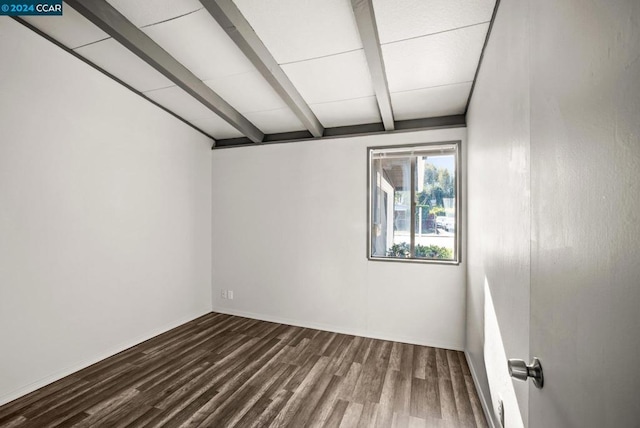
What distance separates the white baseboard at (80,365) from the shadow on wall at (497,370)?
10.7 ft

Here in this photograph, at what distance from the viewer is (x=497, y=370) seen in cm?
159

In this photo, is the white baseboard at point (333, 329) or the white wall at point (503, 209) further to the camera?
the white baseboard at point (333, 329)

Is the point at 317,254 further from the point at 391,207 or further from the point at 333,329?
the point at 391,207

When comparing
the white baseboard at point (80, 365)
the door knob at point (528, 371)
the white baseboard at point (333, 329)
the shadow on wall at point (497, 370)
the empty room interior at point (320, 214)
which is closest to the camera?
the empty room interior at point (320, 214)

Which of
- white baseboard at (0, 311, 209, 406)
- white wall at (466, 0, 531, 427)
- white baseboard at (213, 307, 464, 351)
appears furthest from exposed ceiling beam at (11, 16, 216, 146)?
white wall at (466, 0, 531, 427)

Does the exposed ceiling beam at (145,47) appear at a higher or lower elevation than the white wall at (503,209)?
higher

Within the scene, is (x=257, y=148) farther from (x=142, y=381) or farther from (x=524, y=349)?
(x=524, y=349)

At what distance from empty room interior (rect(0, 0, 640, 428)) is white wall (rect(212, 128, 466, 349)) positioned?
0.03 m

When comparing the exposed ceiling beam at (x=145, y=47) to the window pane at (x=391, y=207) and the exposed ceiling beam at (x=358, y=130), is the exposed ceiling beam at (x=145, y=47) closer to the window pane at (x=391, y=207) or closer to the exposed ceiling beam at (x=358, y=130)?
the exposed ceiling beam at (x=358, y=130)

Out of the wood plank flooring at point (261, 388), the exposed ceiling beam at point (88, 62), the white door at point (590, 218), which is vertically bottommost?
the wood plank flooring at point (261, 388)

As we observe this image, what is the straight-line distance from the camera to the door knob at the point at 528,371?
700 millimetres

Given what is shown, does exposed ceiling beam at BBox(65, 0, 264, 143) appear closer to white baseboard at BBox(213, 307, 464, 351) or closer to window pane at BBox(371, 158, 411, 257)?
window pane at BBox(371, 158, 411, 257)

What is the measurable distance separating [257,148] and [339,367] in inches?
113

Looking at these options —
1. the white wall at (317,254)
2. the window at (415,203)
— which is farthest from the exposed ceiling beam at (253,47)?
the window at (415,203)
